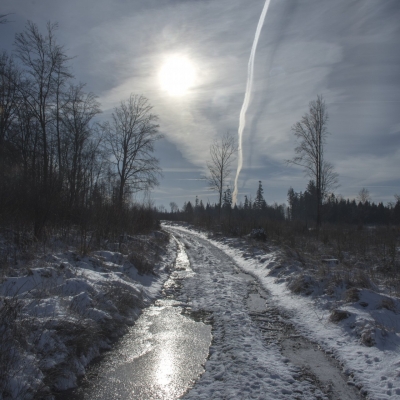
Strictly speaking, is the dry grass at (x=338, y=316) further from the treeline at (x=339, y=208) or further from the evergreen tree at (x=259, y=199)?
the evergreen tree at (x=259, y=199)

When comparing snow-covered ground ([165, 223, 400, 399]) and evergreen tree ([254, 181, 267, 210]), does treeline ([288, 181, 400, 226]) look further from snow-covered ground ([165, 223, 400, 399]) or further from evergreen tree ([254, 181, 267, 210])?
snow-covered ground ([165, 223, 400, 399])

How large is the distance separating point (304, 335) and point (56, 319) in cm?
389

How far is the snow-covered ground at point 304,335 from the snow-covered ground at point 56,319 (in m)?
1.52

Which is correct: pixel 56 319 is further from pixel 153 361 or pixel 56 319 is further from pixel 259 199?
pixel 259 199

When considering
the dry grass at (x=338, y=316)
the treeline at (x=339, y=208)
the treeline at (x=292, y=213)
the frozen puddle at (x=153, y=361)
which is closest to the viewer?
the frozen puddle at (x=153, y=361)

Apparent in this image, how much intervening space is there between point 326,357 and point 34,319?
3.99 meters

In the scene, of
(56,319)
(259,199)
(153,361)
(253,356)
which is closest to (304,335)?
(253,356)

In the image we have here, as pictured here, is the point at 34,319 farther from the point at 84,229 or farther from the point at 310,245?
the point at 310,245

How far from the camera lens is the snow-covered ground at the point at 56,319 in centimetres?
316

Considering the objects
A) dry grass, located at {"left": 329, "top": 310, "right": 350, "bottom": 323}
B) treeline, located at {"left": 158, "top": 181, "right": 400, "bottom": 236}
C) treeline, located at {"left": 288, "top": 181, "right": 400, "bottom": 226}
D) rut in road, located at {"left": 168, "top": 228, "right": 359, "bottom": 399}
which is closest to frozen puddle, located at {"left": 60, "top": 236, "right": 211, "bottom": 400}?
rut in road, located at {"left": 168, "top": 228, "right": 359, "bottom": 399}

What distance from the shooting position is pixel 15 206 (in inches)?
338

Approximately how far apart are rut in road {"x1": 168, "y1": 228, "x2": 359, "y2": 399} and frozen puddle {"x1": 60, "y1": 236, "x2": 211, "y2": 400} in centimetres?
20

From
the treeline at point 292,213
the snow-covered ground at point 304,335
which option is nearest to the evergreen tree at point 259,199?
the treeline at point 292,213

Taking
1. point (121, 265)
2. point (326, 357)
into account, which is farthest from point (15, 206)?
point (326, 357)
